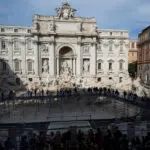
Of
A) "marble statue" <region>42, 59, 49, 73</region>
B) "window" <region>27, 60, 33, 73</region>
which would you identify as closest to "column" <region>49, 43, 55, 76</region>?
"marble statue" <region>42, 59, 49, 73</region>

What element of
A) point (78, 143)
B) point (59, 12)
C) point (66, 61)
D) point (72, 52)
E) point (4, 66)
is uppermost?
point (59, 12)

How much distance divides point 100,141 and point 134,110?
1258cm

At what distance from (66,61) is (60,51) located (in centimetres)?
223

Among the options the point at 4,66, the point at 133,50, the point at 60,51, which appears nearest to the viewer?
the point at 4,66

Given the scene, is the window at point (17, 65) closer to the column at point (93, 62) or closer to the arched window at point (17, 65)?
the arched window at point (17, 65)

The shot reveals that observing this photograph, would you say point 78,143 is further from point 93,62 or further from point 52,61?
point 93,62

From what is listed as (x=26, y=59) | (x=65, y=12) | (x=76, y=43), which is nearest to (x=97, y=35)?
A: (x=76, y=43)

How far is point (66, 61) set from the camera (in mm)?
39219

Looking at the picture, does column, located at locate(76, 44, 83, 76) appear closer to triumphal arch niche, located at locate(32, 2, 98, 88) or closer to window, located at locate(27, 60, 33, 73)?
triumphal arch niche, located at locate(32, 2, 98, 88)

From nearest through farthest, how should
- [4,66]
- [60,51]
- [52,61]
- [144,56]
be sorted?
1. [4,66]
2. [52,61]
3. [60,51]
4. [144,56]

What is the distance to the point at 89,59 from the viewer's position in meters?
39.0

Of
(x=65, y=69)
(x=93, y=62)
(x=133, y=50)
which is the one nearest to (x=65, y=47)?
(x=65, y=69)

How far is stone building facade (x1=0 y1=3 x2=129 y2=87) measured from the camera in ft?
118

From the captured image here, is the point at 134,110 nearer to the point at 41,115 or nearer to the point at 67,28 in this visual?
the point at 41,115
